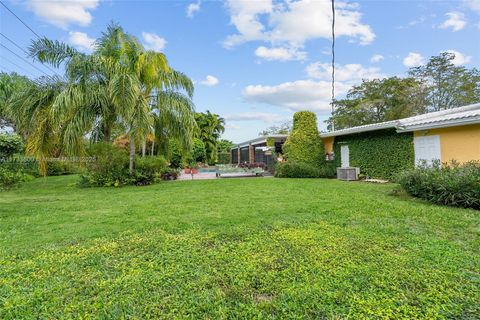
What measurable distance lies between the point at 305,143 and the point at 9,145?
1630 centimetres

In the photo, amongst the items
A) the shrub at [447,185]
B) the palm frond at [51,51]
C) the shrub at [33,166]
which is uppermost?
the palm frond at [51,51]

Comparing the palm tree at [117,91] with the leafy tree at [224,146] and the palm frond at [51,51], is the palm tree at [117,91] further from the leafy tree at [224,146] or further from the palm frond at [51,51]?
the leafy tree at [224,146]

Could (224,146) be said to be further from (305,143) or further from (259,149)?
(305,143)

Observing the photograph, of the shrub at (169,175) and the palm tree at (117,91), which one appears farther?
the shrub at (169,175)

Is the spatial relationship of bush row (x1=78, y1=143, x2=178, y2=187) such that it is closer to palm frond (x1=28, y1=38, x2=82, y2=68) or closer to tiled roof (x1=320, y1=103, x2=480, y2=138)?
palm frond (x1=28, y1=38, x2=82, y2=68)

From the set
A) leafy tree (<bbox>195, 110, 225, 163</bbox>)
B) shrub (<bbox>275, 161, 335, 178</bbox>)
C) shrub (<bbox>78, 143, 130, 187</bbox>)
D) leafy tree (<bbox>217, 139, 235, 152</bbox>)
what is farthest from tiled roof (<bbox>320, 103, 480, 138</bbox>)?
leafy tree (<bbox>217, 139, 235, 152</bbox>)

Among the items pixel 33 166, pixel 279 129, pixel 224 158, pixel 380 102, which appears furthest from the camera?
pixel 279 129

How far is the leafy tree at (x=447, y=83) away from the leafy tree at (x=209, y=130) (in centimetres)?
2095

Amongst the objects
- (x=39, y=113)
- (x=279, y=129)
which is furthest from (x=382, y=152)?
(x=279, y=129)

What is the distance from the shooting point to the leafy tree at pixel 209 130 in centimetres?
3141

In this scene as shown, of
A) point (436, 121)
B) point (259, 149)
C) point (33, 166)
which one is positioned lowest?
point (33, 166)

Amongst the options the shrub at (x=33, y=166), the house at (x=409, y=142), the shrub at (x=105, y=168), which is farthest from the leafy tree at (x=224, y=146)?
the shrub at (x=105, y=168)

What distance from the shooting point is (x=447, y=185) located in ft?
20.4

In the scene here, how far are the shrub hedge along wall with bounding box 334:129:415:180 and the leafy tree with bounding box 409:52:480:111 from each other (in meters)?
13.6
